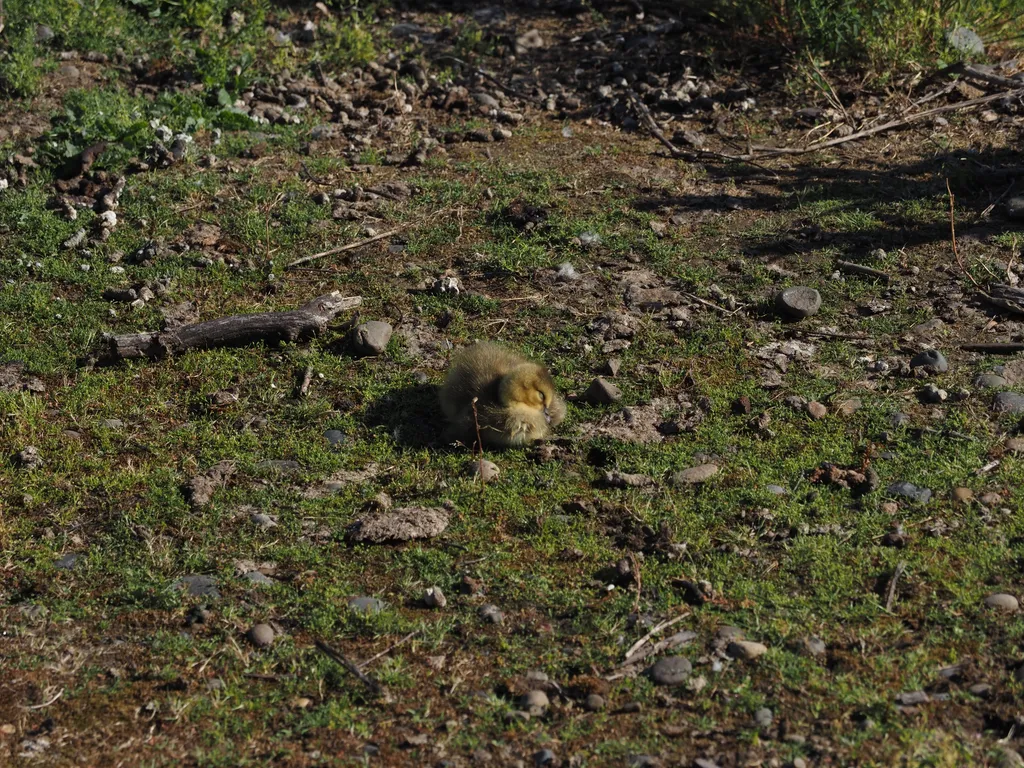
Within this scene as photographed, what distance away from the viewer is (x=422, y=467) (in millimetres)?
6168

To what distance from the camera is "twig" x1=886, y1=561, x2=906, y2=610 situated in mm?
5020

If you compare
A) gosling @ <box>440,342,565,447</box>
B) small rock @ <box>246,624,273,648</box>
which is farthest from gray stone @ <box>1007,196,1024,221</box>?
small rock @ <box>246,624,273,648</box>

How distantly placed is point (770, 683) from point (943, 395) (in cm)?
254

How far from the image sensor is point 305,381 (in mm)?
6812

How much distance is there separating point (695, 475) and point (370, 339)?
2.25m

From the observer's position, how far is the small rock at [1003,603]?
4.94 metres

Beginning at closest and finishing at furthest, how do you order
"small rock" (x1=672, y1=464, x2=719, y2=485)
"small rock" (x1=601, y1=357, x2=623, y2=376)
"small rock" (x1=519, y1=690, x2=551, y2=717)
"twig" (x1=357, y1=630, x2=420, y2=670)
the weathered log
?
"small rock" (x1=519, y1=690, x2=551, y2=717) → "twig" (x1=357, y1=630, x2=420, y2=670) → "small rock" (x1=672, y1=464, x2=719, y2=485) → "small rock" (x1=601, y1=357, x2=623, y2=376) → the weathered log

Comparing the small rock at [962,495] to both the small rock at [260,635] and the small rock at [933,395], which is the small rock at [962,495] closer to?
the small rock at [933,395]

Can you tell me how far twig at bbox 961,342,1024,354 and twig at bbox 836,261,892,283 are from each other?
0.91 meters

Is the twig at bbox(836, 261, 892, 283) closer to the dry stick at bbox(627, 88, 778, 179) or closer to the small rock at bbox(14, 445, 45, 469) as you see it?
the dry stick at bbox(627, 88, 778, 179)

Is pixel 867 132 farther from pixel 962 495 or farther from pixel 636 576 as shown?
pixel 636 576

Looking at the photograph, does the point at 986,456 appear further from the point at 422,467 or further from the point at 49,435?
the point at 49,435

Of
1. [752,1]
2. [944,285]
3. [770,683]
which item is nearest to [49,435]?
[770,683]

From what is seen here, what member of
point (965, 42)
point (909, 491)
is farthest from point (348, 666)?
point (965, 42)
